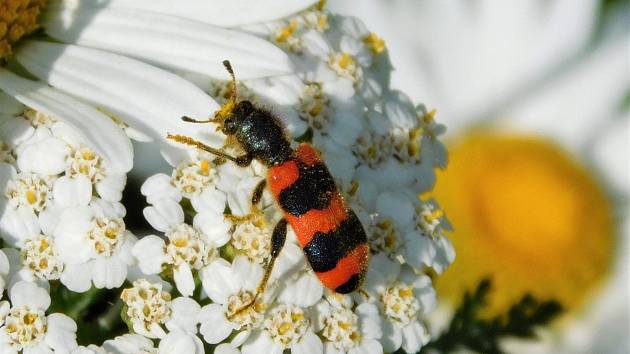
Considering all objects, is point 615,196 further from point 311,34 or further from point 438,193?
point 311,34

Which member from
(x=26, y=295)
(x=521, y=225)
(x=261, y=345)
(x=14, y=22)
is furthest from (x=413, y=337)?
(x=521, y=225)

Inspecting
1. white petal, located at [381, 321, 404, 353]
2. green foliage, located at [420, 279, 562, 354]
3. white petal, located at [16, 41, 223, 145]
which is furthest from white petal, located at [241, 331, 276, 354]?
green foliage, located at [420, 279, 562, 354]

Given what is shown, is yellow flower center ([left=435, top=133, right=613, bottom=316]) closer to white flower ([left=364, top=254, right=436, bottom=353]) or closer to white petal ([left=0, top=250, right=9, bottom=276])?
white flower ([left=364, top=254, right=436, bottom=353])

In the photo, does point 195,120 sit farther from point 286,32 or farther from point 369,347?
point 369,347

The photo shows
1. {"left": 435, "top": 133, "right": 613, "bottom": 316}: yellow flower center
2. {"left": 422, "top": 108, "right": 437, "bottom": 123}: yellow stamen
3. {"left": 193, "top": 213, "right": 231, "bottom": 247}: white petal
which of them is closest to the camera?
{"left": 193, "top": 213, "right": 231, "bottom": 247}: white petal

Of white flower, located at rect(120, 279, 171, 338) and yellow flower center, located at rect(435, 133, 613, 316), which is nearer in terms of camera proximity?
white flower, located at rect(120, 279, 171, 338)

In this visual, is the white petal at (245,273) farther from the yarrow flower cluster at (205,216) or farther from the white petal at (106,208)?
the white petal at (106,208)

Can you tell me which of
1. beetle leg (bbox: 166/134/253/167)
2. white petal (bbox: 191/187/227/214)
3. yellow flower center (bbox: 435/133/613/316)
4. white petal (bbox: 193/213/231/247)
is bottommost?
yellow flower center (bbox: 435/133/613/316)
